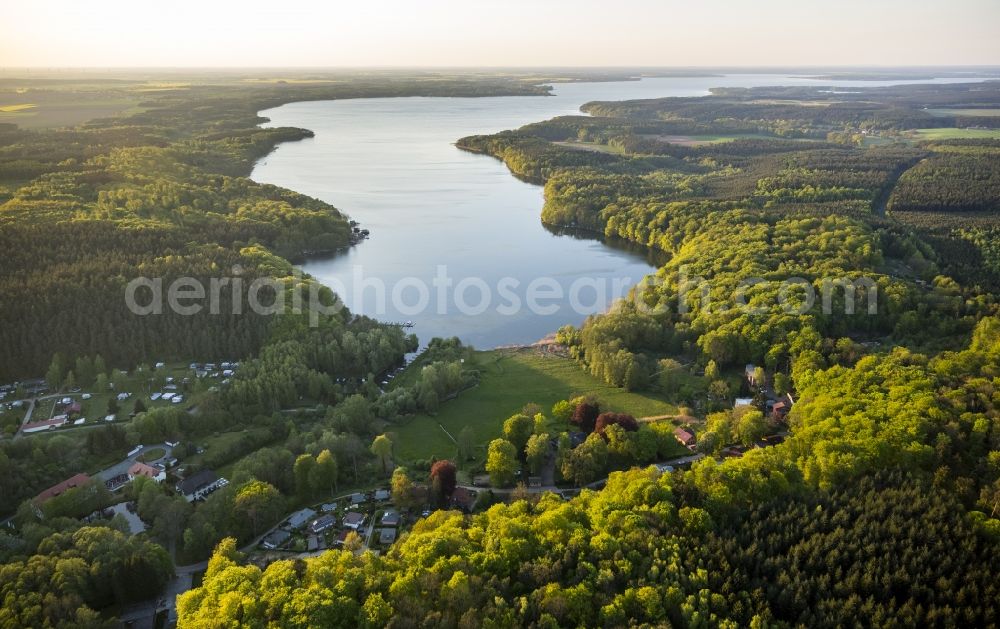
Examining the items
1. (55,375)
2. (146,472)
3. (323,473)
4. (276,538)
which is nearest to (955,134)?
(323,473)

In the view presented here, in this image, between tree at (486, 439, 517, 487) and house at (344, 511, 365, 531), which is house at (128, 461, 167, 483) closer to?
house at (344, 511, 365, 531)

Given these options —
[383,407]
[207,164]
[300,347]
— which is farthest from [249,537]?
[207,164]

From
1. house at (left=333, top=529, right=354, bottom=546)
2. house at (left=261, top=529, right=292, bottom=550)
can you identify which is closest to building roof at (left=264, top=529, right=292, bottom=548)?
house at (left=261, top=529, right=292, bottom=550)

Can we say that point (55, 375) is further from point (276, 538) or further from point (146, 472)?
point (276, 538)

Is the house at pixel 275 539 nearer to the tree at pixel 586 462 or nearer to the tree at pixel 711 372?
the tree at pixel 586 462

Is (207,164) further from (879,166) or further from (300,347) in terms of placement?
(879,166)

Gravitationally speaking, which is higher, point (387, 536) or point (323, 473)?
point (323, 473)
